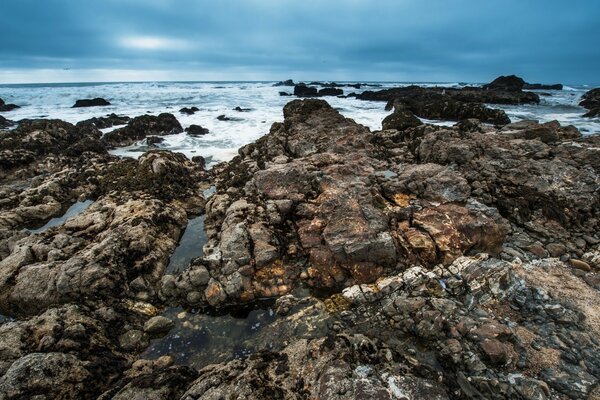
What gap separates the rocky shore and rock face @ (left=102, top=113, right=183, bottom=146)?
11440 mm

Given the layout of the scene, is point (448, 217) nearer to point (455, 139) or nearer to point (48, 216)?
point (455, 139)

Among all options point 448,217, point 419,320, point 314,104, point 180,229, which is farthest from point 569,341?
point 314,104

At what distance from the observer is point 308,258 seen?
766cm

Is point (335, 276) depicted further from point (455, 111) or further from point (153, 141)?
point (455, 111)

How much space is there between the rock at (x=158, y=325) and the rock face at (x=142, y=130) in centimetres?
1966

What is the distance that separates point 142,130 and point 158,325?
73.1 ft

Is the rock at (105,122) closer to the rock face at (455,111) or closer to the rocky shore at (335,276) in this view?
the rocky shore at (335,276)

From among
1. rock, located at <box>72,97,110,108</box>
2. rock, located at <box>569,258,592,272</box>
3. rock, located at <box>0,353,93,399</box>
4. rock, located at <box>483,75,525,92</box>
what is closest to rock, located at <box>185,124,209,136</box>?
rock, located at <box>0,353,93,399</box>

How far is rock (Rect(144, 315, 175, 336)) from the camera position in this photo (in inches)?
244

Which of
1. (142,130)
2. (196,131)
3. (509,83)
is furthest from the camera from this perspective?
(509,83)

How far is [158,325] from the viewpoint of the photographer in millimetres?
6258

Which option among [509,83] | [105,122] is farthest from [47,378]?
[509,83]

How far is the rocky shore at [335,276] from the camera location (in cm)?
477

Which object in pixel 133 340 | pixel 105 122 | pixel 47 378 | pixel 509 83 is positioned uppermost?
pixel 509 83
